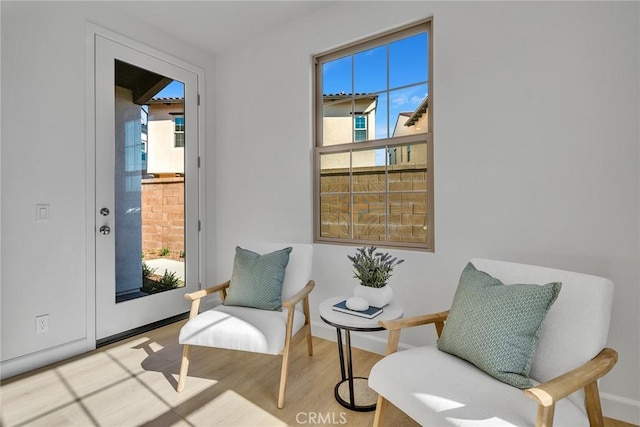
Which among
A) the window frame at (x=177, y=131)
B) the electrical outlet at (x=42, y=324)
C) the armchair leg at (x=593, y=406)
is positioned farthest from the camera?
the window frame at (x=177, y=131)

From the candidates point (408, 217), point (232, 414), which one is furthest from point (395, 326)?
point (408, 217)

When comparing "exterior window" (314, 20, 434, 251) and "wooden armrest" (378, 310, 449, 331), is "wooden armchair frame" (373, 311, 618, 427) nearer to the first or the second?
"wooden armrest" (378, 310, 449, 331)

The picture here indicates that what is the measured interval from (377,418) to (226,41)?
3.33m

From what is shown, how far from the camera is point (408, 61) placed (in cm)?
248

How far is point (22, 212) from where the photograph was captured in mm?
2201

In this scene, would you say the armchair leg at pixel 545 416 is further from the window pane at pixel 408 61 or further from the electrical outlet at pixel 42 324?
the electrical outlet at pixel 42 324

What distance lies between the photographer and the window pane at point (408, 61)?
2.41 metres

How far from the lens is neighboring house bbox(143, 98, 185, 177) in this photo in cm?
300

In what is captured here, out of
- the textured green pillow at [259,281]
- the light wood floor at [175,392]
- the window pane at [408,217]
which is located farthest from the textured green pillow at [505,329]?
the textured green pillow at [259,281]

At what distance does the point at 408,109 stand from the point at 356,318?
5.21ft

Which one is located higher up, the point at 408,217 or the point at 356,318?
the point at 408,217

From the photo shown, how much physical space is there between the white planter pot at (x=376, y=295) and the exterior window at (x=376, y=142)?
65 centimetres

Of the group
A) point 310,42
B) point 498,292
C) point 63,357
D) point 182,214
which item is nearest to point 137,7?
point 310,42

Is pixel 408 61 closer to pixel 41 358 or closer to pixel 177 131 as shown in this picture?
pixel 177 131
